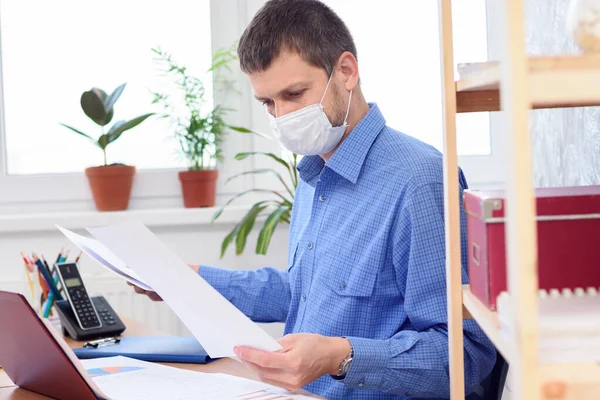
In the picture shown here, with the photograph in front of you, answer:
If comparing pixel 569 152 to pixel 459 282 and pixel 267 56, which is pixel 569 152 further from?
pixel 459 282

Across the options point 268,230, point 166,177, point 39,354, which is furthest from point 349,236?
point 166,177

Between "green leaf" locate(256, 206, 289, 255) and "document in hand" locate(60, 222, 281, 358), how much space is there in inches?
47.1

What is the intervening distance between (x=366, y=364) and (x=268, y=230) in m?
1.23

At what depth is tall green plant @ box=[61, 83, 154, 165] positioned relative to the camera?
8.31 ft

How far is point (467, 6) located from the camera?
9.05 feet

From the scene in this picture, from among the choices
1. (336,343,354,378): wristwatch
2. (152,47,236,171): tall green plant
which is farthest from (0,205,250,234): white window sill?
(336,343,354,378): wristwatch

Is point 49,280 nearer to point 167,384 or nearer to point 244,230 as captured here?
point 167,384

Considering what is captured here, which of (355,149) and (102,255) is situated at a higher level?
(355,149)

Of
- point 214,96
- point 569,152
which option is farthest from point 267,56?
point 214,96

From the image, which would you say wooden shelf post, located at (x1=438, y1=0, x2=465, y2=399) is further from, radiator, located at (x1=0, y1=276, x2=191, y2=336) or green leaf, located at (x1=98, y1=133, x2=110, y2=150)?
green leaf, located at (x1=98, y1=133, x2=110, y2=150)

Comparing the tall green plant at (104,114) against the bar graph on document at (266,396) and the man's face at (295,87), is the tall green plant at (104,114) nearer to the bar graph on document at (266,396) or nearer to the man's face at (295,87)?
the man's face at (295,87)

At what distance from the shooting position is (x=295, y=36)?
1471 mm

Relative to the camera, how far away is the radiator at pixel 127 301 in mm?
2543

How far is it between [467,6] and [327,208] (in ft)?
5.06
